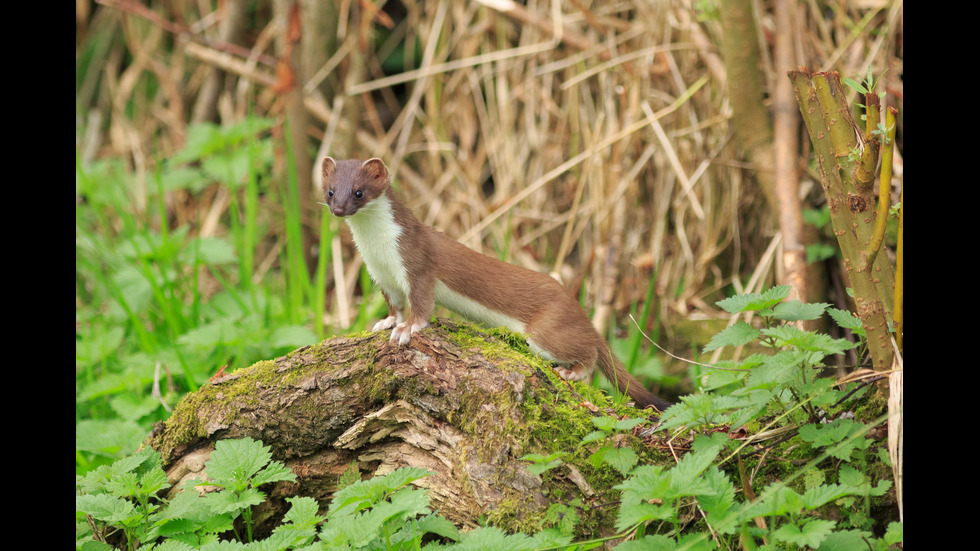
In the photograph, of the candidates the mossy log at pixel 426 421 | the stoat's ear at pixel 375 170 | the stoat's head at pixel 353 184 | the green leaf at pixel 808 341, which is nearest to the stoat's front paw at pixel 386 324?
the mossy log at pixel 426 421

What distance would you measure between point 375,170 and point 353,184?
5.7 inches

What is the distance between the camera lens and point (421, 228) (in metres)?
3.81

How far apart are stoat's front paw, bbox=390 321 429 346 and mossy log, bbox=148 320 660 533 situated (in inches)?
1.2

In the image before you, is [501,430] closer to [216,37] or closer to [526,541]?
[526,541]

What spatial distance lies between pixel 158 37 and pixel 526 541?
689 cm

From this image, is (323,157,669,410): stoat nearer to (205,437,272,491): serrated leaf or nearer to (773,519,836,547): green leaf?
(205,437,272,491): serrated leaf

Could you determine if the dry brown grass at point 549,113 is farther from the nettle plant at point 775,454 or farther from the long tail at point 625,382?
the nettle plant at point 775,454

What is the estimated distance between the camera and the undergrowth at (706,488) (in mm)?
2361

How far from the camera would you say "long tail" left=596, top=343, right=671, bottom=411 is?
3.59 metres

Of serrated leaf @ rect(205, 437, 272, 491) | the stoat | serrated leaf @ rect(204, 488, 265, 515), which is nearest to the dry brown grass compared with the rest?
the stoat

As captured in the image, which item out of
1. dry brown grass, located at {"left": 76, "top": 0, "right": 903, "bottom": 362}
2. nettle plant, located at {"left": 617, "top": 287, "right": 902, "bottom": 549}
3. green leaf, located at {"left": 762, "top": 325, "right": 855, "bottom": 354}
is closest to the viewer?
nettle plant, located at {"left": 617, "top": 287, "right": 902, "bottom": 549}

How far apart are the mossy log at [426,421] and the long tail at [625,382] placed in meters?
0.40

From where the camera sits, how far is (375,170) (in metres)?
3.72

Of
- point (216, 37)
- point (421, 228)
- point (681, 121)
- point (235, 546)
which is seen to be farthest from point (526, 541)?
point (216, 37)
